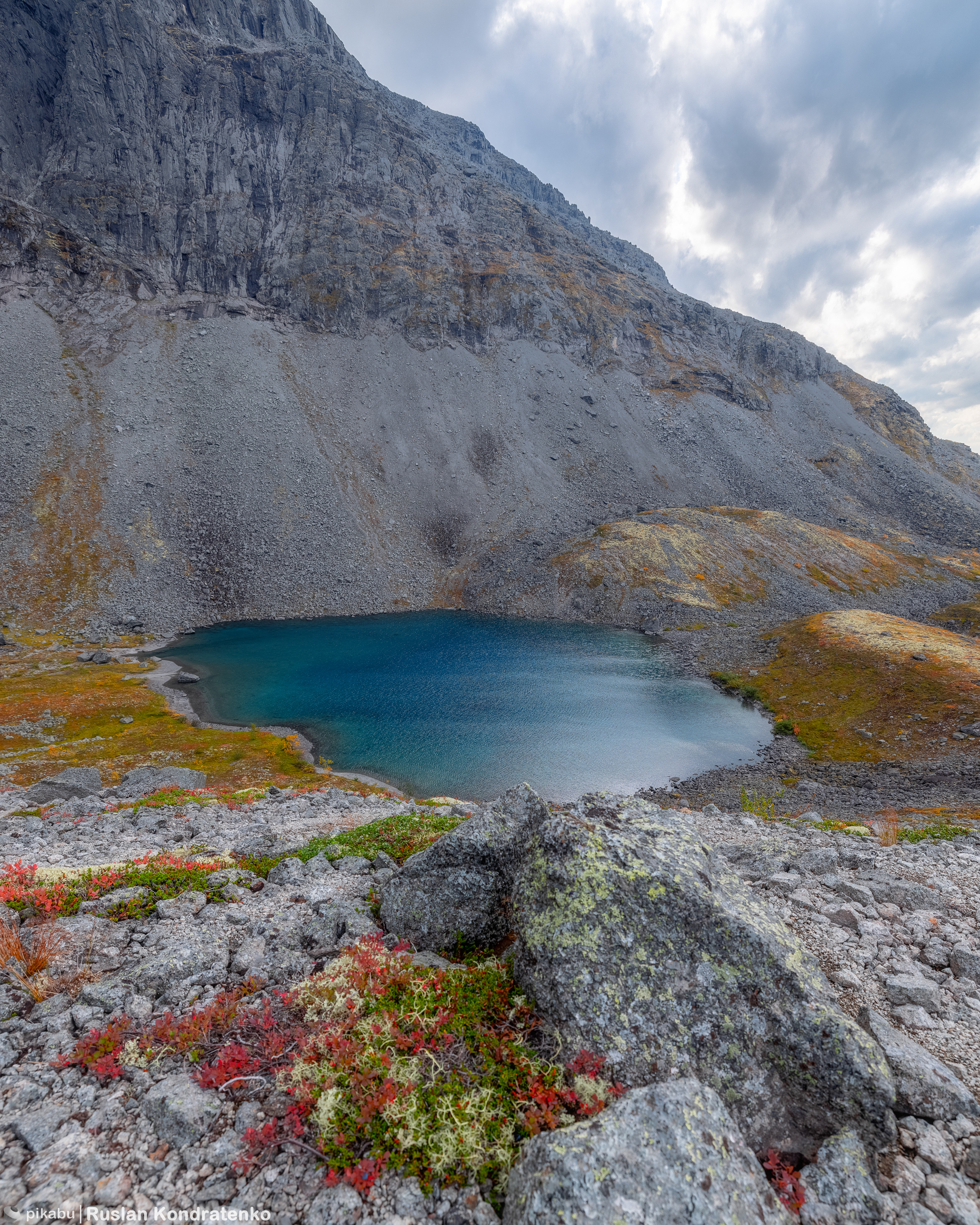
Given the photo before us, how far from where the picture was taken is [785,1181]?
495 cm

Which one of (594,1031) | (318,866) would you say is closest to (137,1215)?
(594,1031)

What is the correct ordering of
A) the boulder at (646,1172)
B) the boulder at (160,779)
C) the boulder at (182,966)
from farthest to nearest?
the boulder at (160,779), the boulder at (182,966), the boulder at (646,1172)

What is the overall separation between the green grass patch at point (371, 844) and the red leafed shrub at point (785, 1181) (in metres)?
7.38

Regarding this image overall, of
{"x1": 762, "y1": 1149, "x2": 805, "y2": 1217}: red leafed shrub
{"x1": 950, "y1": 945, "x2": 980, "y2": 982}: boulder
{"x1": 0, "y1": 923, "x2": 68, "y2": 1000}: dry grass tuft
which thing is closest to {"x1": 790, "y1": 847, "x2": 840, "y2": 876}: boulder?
{"x1": 950, "y1": 945, "x2": 980, "y2": 982}: boulder

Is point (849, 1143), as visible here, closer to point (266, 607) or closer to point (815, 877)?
point (815, 877)

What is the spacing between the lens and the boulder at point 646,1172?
4379mm

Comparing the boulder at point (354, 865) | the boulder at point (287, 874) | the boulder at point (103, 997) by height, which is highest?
the boulder at point (103, 997)

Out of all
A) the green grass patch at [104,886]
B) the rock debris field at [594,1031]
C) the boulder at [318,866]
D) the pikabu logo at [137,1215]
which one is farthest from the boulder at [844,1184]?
the green grass patch at [104,886]

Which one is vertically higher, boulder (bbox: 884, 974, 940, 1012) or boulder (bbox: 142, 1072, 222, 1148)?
boulder (bbox: 884, 974, 940, 1012)

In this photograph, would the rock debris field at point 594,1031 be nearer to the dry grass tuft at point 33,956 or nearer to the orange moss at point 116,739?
the dry grass tuft at point 33,956

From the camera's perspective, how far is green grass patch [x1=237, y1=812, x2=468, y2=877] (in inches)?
489

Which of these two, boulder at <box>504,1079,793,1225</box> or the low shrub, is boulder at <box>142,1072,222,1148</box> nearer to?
the low shrub

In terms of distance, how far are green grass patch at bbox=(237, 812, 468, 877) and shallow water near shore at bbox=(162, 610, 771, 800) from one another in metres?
19.6

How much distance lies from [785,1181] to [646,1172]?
4.99 ft
